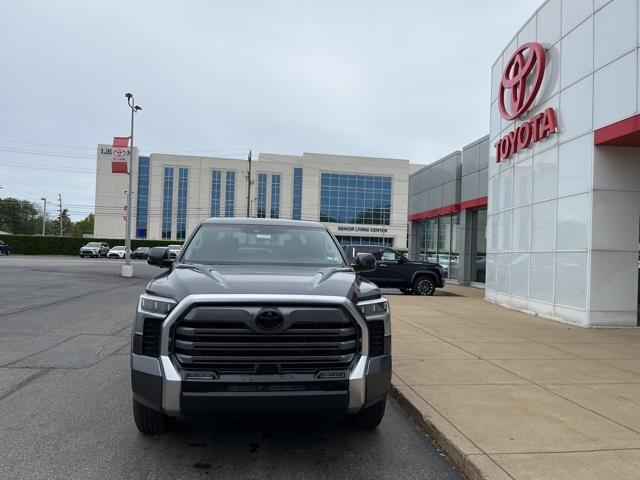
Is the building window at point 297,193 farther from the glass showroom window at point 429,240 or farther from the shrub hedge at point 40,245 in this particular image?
the glass showroom window at point 429,240

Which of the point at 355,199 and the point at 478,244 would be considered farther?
the point at 355,199

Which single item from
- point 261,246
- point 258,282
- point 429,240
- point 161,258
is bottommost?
point 258,282

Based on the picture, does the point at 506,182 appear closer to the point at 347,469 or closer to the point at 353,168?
the point at 347,469

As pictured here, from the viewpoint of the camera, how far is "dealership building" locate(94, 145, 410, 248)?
76750 millimetres

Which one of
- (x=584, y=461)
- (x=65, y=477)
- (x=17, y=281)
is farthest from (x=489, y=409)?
(x=17, y=281)

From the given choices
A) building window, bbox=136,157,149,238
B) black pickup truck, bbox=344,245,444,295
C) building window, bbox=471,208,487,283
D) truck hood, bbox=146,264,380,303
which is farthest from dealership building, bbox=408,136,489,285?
building window, bbox=136,157,149,238

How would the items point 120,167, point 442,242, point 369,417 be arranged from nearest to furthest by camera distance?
point 369,417 → point 120,167 → point 442,242

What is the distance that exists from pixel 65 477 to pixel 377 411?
7.73ft

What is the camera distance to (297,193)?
79500mm

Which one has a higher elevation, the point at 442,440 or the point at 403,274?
the point at 403,274

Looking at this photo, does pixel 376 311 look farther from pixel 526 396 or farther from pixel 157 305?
pixel 526 396

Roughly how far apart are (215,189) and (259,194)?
653cm

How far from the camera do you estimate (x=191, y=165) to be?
3071 inches

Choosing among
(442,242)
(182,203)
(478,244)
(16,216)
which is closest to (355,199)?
(182,203)
